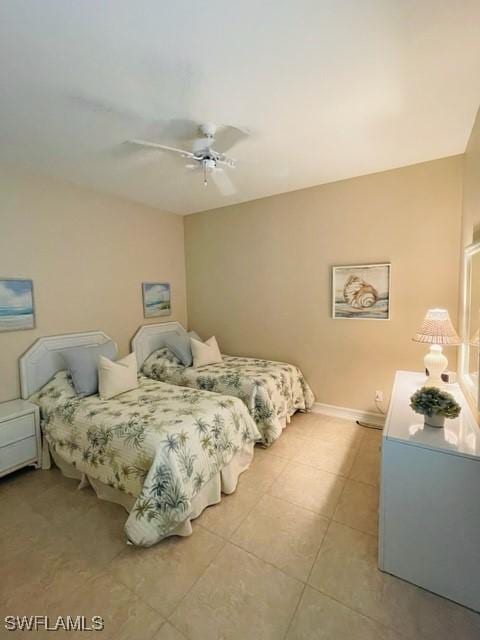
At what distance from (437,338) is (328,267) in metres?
1.41

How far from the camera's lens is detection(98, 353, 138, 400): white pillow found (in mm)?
2469

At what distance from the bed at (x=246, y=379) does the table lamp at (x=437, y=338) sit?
4.37 feet

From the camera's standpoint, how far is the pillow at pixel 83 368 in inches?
99.0

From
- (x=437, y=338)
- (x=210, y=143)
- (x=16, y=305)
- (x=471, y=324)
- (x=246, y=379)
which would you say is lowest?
(x=246, y=379)

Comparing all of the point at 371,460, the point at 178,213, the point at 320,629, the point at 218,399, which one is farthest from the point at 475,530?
the point at 178,213

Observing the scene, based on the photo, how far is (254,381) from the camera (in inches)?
111

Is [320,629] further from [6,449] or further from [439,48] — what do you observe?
[439,48]

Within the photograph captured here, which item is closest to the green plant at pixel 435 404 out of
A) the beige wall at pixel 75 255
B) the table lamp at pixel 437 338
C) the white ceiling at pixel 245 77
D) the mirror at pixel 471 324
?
the mirror at pixel 471 324

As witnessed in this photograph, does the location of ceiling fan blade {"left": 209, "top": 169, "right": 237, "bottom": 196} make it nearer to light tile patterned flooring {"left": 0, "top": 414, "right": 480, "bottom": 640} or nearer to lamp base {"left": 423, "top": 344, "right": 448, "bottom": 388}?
lamp base {"left": 423, "top": 344, "right": 448, "bottom": 388}

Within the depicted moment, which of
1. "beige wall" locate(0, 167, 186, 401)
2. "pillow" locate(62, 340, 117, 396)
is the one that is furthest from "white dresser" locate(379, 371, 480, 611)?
"beige wall" locate(0, 167, 186, 401)

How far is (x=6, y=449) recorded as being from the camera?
2230mm

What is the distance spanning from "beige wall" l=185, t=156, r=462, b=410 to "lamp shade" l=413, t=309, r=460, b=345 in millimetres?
607

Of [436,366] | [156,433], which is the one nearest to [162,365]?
[156,433]

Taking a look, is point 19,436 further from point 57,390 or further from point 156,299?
point 156,299
